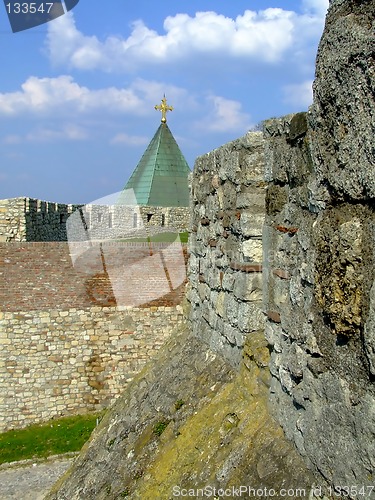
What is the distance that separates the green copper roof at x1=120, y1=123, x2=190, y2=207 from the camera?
20.0 meters

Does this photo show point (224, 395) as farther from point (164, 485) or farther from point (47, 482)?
point (47, 482)

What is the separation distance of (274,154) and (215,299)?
4.37 ft

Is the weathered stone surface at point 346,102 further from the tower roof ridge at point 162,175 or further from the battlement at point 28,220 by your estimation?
the tower roof ridge at point 162,175

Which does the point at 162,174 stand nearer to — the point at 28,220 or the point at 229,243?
the point at 28,220

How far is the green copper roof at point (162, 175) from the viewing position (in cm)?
1995

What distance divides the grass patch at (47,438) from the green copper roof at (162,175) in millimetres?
10025

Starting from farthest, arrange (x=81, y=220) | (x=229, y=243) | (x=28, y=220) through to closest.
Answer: (x=81, y=220) → (x=28, y=220) → (x=229, y=243)

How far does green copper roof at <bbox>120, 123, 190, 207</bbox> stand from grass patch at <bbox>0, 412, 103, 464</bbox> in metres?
10.0

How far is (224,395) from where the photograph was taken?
314cm

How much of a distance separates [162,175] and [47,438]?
38.9 feet

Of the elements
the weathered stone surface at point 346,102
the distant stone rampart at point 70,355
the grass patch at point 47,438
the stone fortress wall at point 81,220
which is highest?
the weathered stone surface at point 346,102

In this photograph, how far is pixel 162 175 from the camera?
2041 cm

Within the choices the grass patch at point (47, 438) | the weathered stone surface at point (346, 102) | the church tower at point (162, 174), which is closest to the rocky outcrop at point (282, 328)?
the weathered stone surface at point (346, 102)

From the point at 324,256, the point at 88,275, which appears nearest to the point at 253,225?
the point at 324,256
